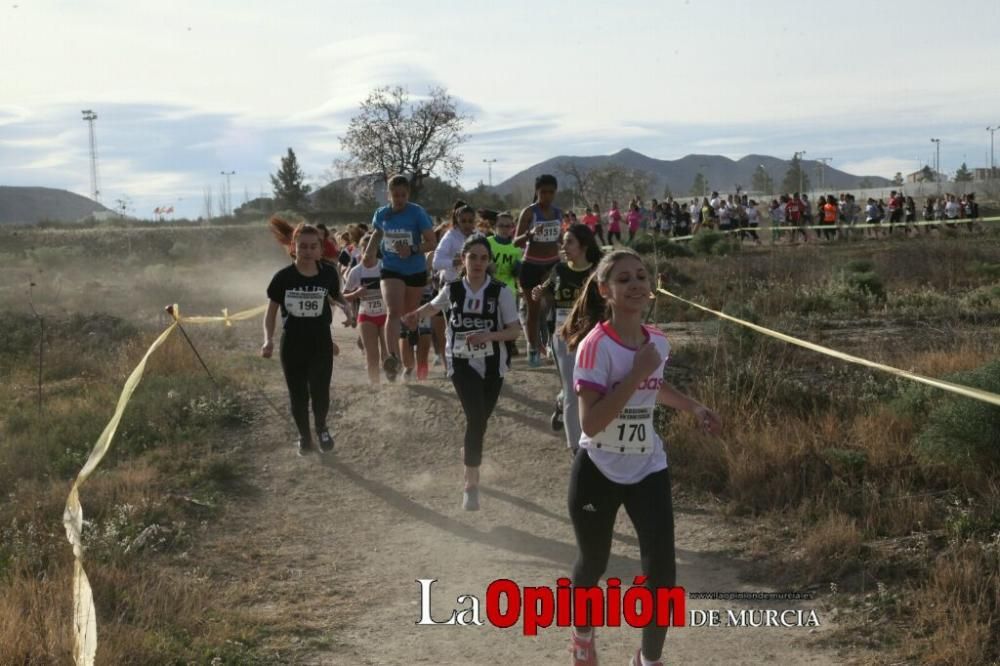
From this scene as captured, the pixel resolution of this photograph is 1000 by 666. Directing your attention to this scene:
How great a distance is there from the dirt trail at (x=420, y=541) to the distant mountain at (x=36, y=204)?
17023 centimetres

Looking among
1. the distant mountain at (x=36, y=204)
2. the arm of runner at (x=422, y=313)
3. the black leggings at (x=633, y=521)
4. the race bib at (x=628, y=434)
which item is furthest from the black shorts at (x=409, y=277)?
the distant mountain at (x=36, y=204)

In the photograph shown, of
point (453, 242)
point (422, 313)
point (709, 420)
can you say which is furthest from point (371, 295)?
point (709, 420)

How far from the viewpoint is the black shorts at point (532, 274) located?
1028 centimetres

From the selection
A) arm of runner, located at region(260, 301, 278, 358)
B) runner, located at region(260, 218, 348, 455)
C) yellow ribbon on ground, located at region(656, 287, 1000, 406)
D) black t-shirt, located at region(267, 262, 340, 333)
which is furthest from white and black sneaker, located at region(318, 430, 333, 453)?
yellow ribbon on ground, located at region(656, 287, 1000, 406)

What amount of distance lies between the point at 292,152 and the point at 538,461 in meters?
83.0

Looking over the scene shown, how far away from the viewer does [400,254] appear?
9.70 m

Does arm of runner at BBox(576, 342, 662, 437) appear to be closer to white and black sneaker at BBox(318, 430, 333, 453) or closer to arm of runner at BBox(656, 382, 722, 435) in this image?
arm of runner at BBox(656, 382, 722, 435)

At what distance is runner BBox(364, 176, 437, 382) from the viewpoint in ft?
31.9

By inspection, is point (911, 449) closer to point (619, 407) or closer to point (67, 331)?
point (619, 407)

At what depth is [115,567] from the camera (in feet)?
19.8

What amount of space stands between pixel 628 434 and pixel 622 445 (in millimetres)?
57

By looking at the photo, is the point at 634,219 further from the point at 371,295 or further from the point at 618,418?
the point at 618,418

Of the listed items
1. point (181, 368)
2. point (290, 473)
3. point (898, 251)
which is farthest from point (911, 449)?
point (898, 251)

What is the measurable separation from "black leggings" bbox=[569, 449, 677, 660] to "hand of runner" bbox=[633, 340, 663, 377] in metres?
0.51
